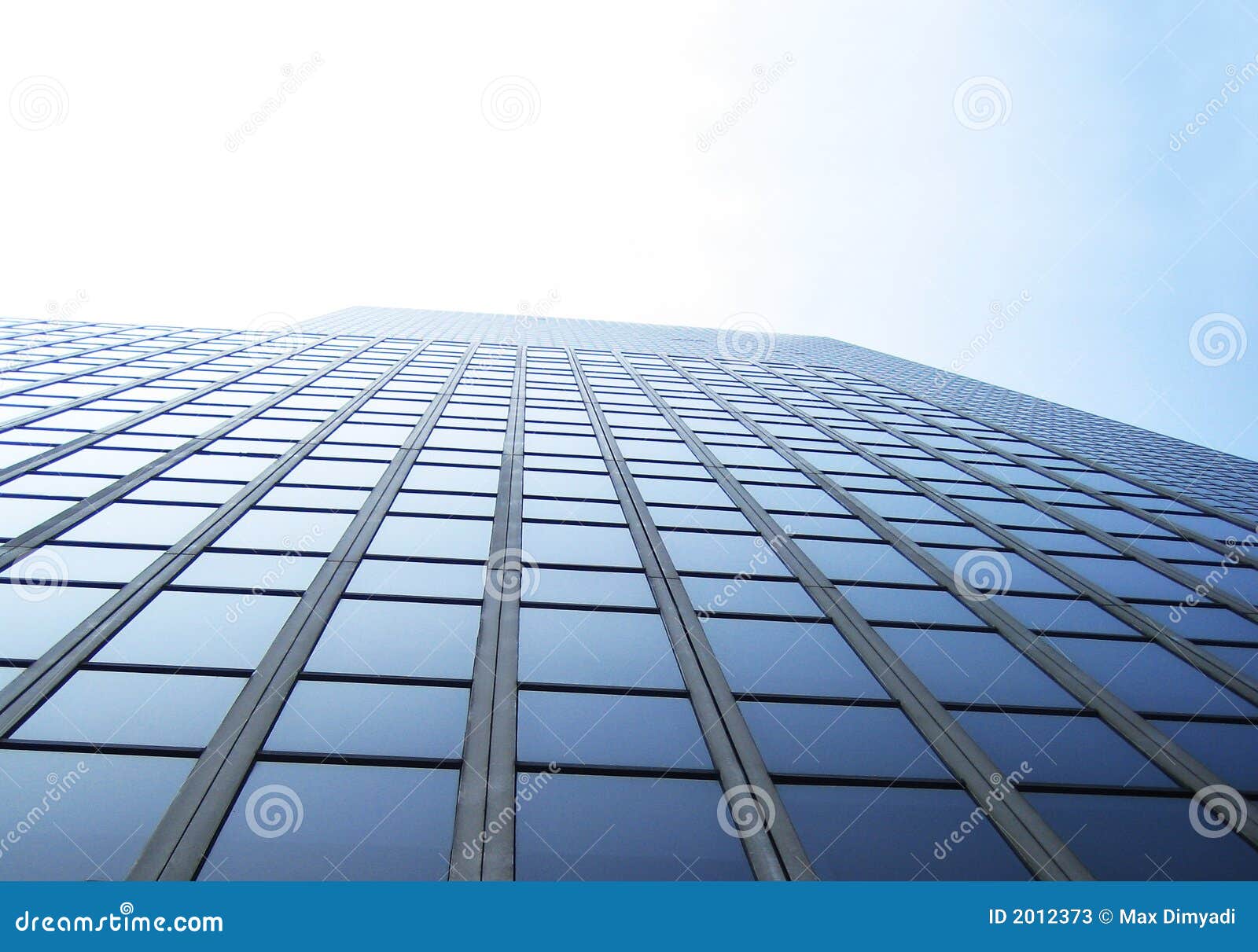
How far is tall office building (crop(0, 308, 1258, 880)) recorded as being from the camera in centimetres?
629

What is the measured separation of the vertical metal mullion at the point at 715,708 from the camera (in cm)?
621

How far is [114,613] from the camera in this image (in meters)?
8.73

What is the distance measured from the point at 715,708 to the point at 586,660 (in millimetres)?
1581

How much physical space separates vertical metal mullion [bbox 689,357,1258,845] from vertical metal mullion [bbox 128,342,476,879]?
908 centimetres

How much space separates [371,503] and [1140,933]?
37.6 ft

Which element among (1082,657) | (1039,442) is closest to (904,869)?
Answer: (1082,657)

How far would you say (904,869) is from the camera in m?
6.27

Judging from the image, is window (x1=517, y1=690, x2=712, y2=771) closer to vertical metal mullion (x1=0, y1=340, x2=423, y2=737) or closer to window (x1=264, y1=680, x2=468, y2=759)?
window (x1=264, y1=680, x2=468, y2=759)

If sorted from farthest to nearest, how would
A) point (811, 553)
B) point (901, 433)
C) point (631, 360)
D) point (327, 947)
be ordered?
point (631, 360), point (901, 433), point (811, 553), point (327, 947)

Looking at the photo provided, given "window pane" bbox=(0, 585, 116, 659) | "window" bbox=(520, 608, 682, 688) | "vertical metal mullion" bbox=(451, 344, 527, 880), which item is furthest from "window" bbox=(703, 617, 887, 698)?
"window pane" bbox=(0, 585, 116, 659)

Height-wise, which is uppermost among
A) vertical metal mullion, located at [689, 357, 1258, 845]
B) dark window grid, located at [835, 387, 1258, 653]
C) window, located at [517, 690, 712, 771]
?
window, located at [517, 690, 712, 771]

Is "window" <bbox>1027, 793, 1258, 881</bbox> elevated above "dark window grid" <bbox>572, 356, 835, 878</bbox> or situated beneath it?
situated beneath

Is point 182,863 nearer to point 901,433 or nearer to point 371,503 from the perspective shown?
point 371,503

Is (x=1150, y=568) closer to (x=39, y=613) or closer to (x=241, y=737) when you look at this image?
(x=241, y=737)
